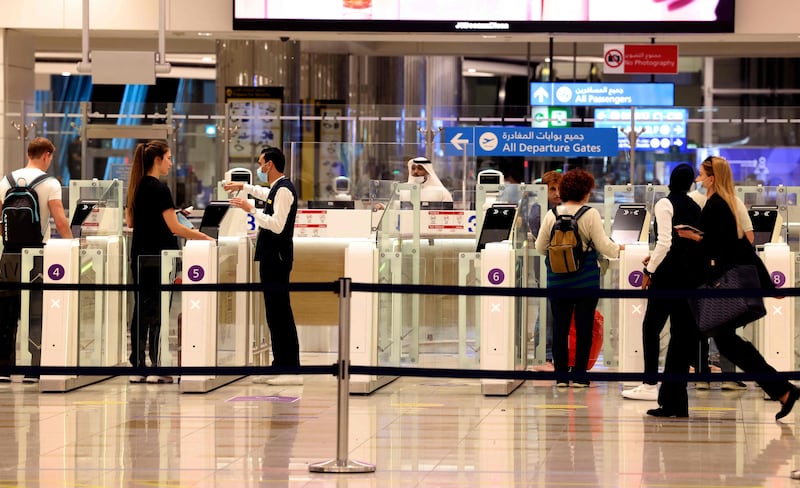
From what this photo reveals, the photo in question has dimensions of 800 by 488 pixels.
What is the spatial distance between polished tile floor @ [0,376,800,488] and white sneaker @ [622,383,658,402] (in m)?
0.08

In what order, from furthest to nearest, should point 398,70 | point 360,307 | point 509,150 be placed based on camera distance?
point 398,70 < point 509,150 < point 360,307

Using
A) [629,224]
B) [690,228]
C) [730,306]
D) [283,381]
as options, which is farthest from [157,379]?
[730,306]

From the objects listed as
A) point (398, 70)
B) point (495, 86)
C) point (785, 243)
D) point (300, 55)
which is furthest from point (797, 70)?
point (785, 243)

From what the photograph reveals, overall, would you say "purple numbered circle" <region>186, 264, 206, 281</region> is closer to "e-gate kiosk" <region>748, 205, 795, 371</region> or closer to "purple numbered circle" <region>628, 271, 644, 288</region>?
"purple numbered circle" <region>628, 271, 644, 288</region>

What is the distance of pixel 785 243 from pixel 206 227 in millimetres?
3887

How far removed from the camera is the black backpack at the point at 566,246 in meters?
8.05

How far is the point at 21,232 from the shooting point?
8625 mm

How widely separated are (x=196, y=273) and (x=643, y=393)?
2886mm

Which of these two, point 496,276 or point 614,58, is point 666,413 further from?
point 614,58

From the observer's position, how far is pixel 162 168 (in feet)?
28.6

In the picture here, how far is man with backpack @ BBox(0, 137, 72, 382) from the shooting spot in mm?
8578

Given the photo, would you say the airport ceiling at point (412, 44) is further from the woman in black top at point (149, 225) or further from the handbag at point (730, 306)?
the handbag at point (730, 306)

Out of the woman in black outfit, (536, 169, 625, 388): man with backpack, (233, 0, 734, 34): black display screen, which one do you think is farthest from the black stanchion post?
(233, 0, 734, 34): black display screen

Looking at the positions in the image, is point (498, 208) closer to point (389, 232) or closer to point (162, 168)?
point (389, 232)
